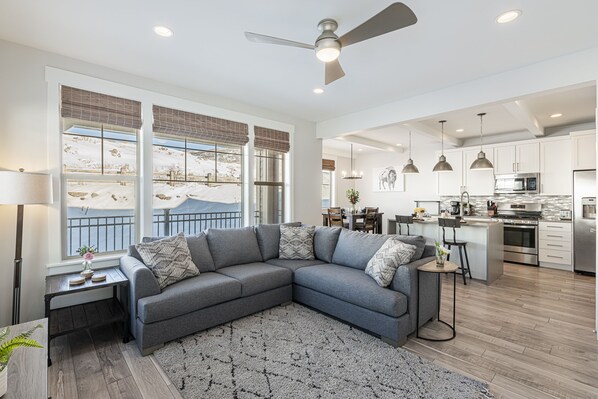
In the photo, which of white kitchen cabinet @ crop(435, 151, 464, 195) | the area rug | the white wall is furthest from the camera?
white kitchen cabinet @ crop(435, 151, 464, 195)

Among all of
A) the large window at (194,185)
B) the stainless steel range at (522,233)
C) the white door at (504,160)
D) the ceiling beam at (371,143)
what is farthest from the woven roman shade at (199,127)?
the stainless steel range at (522,233)

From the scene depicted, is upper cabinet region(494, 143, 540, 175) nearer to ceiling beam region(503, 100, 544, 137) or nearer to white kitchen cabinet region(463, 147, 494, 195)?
white kitchen cabinet region(463, 147, 494, 195)

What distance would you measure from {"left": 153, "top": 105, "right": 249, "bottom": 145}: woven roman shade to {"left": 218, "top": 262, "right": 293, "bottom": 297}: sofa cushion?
1.85 m

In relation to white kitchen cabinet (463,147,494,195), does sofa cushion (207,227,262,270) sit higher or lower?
lower

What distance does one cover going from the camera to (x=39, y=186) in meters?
2.48

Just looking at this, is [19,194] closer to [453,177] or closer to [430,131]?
[430,131]

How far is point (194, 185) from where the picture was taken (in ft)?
13.7

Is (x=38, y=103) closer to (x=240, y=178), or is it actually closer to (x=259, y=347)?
(x=240, y=178)

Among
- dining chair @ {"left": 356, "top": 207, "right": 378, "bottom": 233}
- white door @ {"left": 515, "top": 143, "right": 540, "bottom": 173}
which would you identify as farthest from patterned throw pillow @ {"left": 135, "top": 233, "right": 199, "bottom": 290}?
white door @ {"left": 515, "top": 143, "right": 540, "bottom": 173}

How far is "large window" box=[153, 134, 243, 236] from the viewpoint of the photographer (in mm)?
3854

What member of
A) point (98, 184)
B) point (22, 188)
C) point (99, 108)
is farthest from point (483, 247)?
A: point (22, 188)

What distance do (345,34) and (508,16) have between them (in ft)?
4.35

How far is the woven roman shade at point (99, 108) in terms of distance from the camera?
9.87ft

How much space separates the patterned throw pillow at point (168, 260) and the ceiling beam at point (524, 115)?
4.44m
